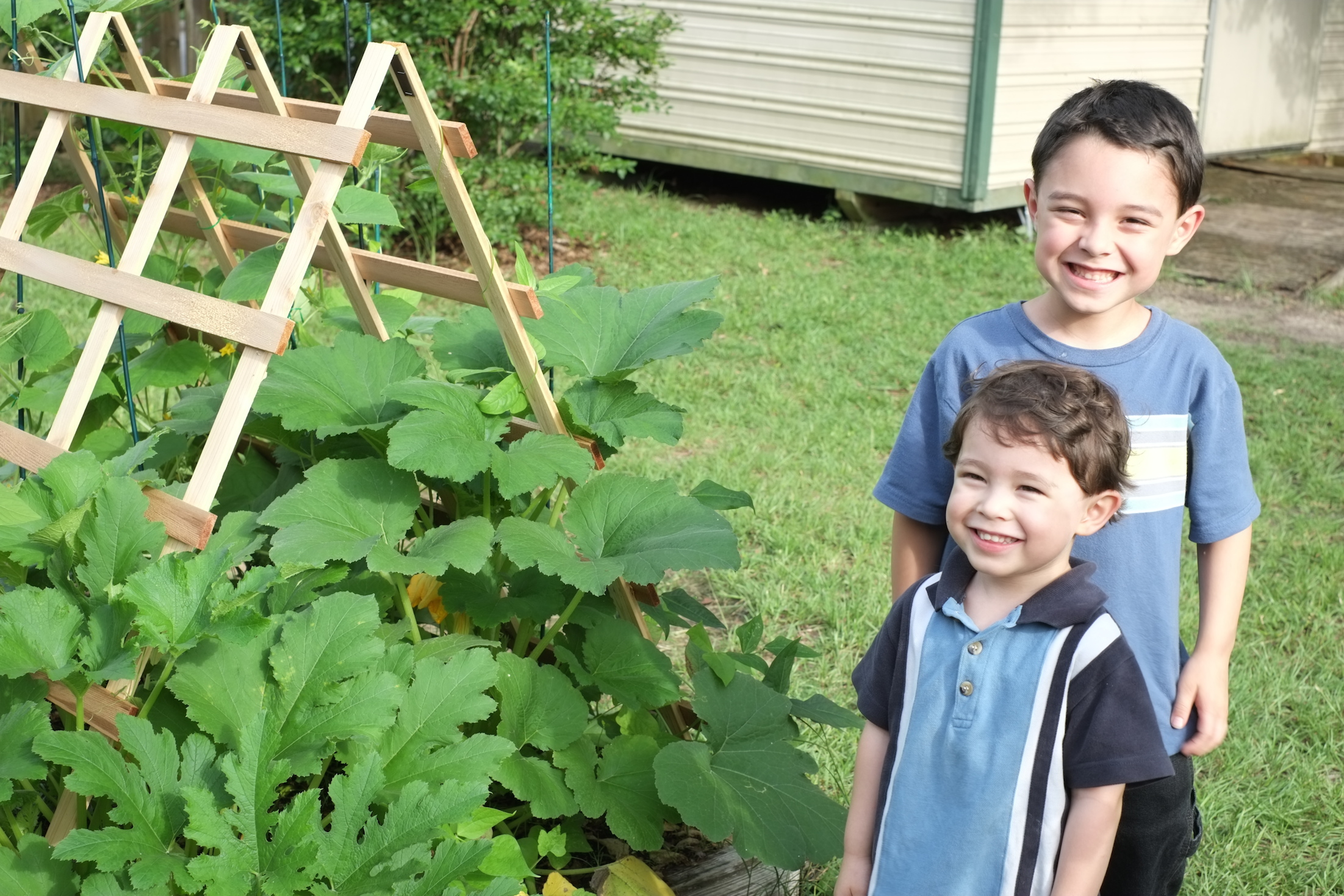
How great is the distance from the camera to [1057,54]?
768 cm

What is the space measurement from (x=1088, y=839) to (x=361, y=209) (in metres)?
1.58

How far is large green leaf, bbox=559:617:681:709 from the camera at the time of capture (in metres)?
2.07

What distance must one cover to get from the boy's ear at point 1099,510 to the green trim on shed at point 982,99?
6.13m

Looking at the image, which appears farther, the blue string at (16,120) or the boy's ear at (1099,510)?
the blue string at (16,120)

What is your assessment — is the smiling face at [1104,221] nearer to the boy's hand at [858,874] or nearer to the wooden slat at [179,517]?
the boy's hand at [858,874]

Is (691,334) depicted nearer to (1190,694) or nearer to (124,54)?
(1190,694)

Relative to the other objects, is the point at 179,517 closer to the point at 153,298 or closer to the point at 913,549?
the point at 153,298

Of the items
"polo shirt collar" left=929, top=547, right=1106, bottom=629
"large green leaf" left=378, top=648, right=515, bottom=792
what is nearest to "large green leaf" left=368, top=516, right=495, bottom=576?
"large green leaf" left=378, top=648, right=515, bottom=792

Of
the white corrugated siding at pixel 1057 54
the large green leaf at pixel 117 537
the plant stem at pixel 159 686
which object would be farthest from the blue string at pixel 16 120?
the white corrugated siding at pixel 1057 54

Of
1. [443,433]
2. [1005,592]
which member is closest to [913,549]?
[1005,592]

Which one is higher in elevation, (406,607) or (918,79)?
(918,79)

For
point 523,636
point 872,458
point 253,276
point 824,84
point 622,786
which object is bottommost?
point 872,458

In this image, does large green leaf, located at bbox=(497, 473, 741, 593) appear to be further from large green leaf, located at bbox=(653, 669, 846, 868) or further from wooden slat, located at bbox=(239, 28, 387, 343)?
wooden slat, located at bbox=(239, 28, 387, 343)

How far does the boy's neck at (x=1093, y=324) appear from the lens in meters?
1.72
